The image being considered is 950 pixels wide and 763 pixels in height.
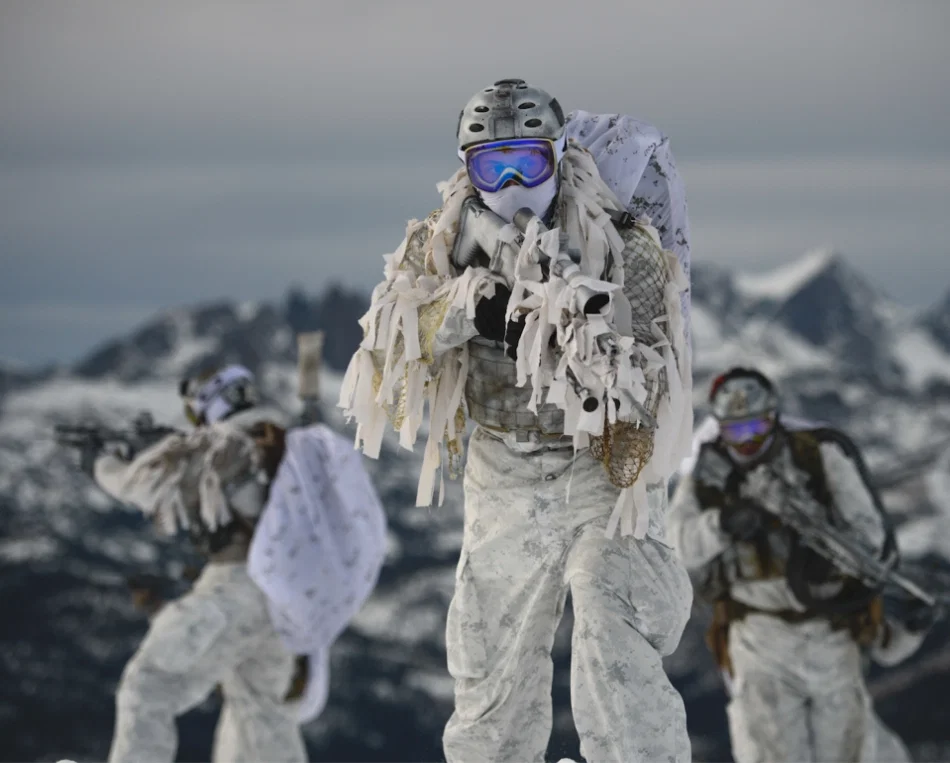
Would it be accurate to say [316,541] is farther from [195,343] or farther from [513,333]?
[195,343]

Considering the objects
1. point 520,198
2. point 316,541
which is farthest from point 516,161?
point 316,541

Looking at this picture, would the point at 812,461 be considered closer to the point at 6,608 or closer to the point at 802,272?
the point at 6,608

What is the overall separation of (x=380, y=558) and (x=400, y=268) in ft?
13.4

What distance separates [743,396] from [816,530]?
0.68 m

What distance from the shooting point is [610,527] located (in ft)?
14.4

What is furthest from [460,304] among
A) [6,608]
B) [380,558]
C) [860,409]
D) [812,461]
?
[860,409]

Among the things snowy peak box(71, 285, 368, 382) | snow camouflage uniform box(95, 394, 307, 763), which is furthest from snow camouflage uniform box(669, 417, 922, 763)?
snowy peak box(71, 285, 368, 382)

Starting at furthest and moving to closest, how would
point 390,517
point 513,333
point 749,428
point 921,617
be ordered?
point 390,517 → point 921,617 → point 749,428 → point 513,333

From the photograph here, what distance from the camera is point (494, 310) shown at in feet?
14.0

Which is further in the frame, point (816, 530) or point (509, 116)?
point (816, 530)

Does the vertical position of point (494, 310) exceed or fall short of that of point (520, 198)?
it falls short

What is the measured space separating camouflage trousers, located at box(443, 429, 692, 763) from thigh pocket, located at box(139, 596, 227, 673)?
334 centimetres

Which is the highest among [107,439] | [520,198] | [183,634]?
[520,198]

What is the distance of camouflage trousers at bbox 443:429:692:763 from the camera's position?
430 cm
